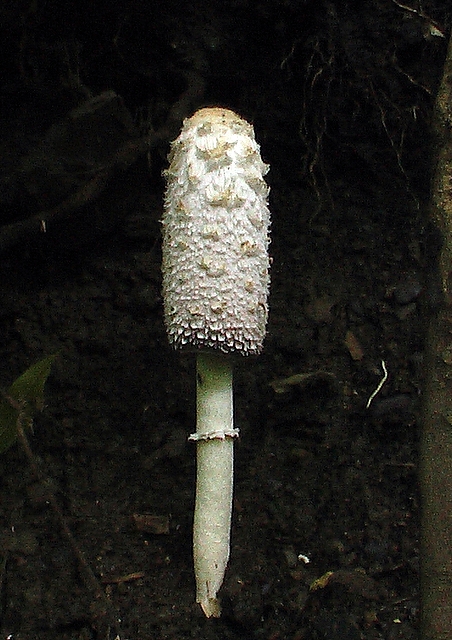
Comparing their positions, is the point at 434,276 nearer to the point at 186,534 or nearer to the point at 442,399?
the point at 442,399

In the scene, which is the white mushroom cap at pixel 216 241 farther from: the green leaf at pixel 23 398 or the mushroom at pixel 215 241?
the green leaf at pixel 23 398

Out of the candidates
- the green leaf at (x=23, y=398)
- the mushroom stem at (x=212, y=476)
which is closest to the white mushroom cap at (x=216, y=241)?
the mushroom stem at (x=212, y=476)

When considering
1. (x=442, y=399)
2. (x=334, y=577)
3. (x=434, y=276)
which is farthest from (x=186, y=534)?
(x=434, y=276)

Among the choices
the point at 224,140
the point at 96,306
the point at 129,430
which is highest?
the point at 224,140

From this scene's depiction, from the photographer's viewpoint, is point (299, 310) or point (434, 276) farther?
point (299, 310)

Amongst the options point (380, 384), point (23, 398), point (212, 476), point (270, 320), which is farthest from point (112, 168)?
point (380, 384)

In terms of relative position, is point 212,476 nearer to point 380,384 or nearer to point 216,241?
point 216,241
